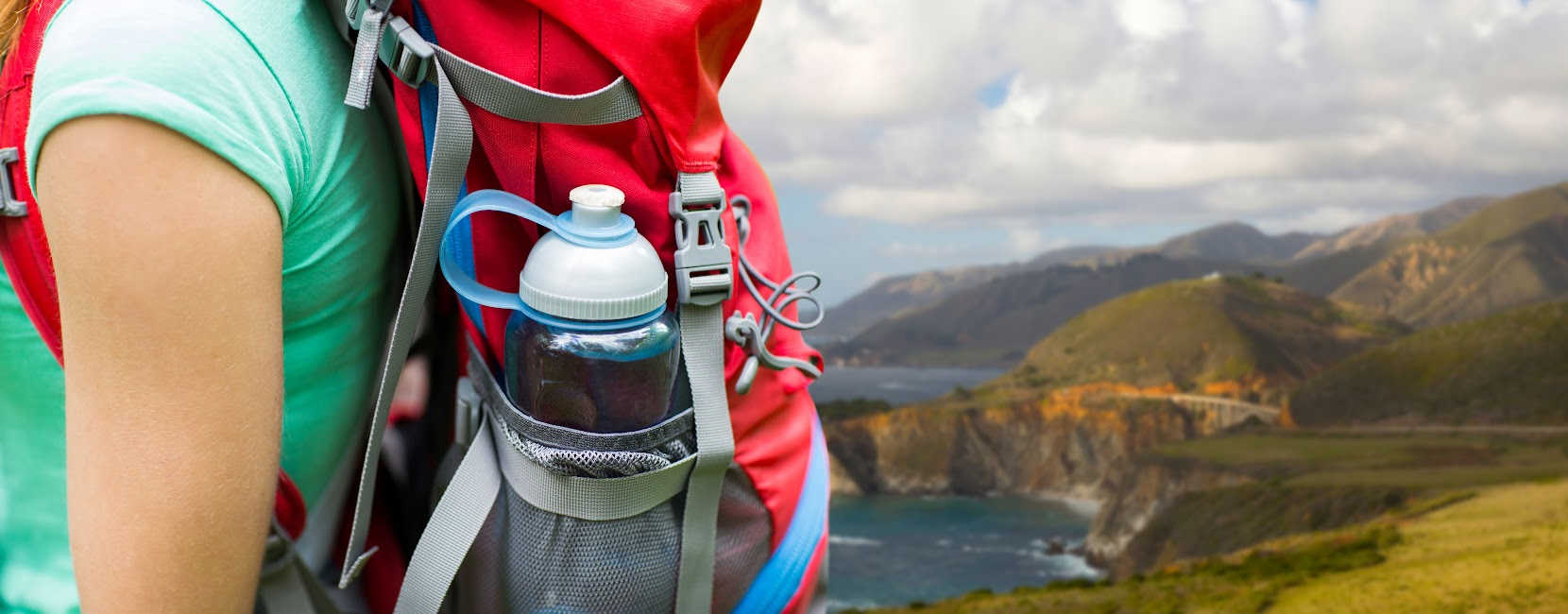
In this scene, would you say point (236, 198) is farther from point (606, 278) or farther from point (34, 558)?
point (34, 558)

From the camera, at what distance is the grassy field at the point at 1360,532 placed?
1180cm

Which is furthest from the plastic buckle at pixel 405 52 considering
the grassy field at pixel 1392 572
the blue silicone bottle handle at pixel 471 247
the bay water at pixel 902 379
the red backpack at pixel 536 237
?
the bay water at pixel 902 379

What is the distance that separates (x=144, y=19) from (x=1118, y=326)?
5303cm

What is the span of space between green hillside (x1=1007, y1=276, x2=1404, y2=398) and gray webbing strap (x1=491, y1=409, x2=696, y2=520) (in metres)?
47.5

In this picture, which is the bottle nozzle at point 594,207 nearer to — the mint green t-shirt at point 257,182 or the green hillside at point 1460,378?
the mint green t-shirt at point 257,182

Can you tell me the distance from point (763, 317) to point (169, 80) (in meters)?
0.72

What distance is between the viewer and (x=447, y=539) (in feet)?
3.80

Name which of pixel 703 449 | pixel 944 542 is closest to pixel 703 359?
pixel 703 449

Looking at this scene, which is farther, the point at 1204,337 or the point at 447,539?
the point at 1204,337

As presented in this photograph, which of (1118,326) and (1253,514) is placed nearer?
(1253,514)

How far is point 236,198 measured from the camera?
32.3 inches

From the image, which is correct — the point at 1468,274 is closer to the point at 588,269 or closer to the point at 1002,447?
the point at 1002,447

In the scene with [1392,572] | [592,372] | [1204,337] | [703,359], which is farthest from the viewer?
[1204,337]

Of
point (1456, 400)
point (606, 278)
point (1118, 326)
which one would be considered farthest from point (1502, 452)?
point (606, 278)
